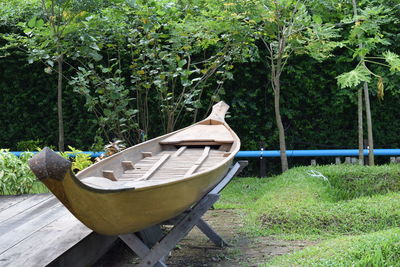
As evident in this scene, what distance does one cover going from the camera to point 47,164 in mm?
2570

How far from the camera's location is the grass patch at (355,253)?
3572 millimetres

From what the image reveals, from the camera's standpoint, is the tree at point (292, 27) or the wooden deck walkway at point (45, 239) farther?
the tree at point (292, 27)

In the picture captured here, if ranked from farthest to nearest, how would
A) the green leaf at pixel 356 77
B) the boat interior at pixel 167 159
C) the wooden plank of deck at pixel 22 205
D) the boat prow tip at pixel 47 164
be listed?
the green leaf at pixel 356 77 < the wooden plank of deck at pixel 22 205 < the boat interior at pixel 167 159 < the boat prow tip at pixel 47 164

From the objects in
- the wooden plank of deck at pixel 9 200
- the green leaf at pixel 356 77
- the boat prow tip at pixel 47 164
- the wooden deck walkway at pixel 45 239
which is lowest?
the wooden plank of deck at pixel 9 200

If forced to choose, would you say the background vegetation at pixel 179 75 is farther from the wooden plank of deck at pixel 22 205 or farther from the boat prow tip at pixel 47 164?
the boat prow tip at pixel 47 164

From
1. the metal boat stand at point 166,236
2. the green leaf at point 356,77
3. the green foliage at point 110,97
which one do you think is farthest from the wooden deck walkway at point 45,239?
the green leaf at point 356,77

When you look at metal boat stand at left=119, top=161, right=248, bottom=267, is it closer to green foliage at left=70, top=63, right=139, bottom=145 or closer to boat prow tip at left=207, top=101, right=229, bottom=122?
boat prow tip at left=207, top=101, right=229, bottom=122

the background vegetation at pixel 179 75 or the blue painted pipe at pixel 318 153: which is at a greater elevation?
the background vegetation at pixel 179 75

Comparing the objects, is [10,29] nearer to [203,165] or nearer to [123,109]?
[123,109]

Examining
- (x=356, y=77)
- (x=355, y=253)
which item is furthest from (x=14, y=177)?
(x=356, y=77)

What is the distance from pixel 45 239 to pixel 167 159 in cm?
168

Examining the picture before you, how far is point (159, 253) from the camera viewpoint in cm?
368

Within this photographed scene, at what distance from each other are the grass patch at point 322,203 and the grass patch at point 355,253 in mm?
1034

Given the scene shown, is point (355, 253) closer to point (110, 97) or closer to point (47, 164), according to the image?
point (47, 164)
